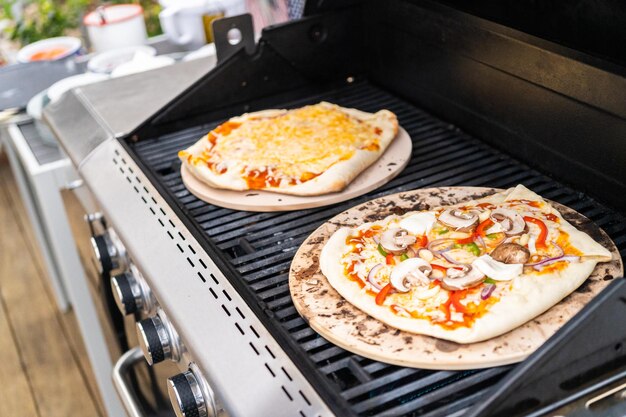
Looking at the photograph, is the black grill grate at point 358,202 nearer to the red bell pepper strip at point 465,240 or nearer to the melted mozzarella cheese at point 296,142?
the melted mozzarella cheese at point 296,142

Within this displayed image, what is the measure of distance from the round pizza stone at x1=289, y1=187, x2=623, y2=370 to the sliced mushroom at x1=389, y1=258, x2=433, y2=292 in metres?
0.08

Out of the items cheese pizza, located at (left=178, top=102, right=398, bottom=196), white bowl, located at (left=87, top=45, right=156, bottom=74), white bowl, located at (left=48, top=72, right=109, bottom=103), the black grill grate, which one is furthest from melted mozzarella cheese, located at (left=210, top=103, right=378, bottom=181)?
white bowl, located at (left=87, top=45, right=156, bottom=74)

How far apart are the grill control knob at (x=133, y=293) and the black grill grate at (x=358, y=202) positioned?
0.19 metres

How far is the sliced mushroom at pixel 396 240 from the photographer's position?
1.38 meters

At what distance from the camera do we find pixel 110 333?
7.50 feet

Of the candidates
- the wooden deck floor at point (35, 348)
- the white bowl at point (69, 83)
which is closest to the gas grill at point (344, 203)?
the white bowl at point (69, 83)

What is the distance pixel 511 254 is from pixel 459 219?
0.16 meters

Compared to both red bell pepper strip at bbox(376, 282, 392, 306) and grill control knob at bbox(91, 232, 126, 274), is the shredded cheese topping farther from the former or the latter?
red bell pepper strip at bbox(376, 282, 392, 306)

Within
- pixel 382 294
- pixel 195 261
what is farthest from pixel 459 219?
pixel 195 261

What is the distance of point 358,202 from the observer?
5.43 feet

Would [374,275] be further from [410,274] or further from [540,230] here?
[540,230]

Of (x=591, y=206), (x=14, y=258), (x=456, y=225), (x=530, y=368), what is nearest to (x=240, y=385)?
(x=530, y=368)

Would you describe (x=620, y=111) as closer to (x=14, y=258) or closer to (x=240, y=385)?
(x=240, y=385)

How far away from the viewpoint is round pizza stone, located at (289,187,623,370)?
112 cm
